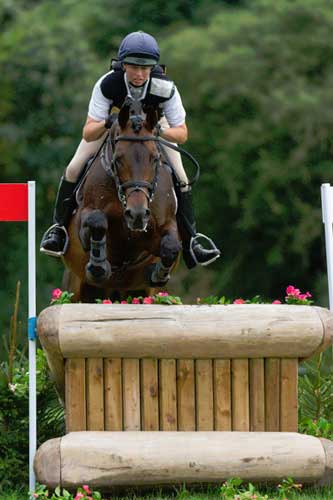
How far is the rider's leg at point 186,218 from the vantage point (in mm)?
7051

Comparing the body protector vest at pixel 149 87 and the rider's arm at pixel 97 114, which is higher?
the body protector vest at pixel 149 87

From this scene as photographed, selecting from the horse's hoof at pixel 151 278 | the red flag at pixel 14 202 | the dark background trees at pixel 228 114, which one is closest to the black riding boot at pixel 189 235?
the horse's hoof at pixel 151 278

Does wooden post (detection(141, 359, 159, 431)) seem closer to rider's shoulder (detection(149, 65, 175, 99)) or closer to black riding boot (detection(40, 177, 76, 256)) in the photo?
rider's shoulder (detection(149, 65, 175, 99))

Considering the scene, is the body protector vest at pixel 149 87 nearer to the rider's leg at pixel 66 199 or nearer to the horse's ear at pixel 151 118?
the horse's ear at pixel 151 118

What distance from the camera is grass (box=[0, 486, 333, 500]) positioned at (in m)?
5.52

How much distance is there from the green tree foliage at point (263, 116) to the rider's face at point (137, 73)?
10.7m

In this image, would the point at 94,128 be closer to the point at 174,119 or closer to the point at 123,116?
the point at 123,116

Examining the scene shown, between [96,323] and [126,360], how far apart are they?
258mm

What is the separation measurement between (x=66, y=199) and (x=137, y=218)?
1.25m

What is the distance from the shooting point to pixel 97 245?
6.54 m

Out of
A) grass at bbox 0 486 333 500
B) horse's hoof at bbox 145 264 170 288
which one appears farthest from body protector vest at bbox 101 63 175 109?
grass at bbox 0 486 333 500

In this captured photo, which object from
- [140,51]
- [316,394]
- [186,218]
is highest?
[140,51]

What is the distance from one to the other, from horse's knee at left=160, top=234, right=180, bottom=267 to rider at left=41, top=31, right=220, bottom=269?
1.71 ft

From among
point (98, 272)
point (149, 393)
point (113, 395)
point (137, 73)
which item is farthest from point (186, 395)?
point (137, 73)
